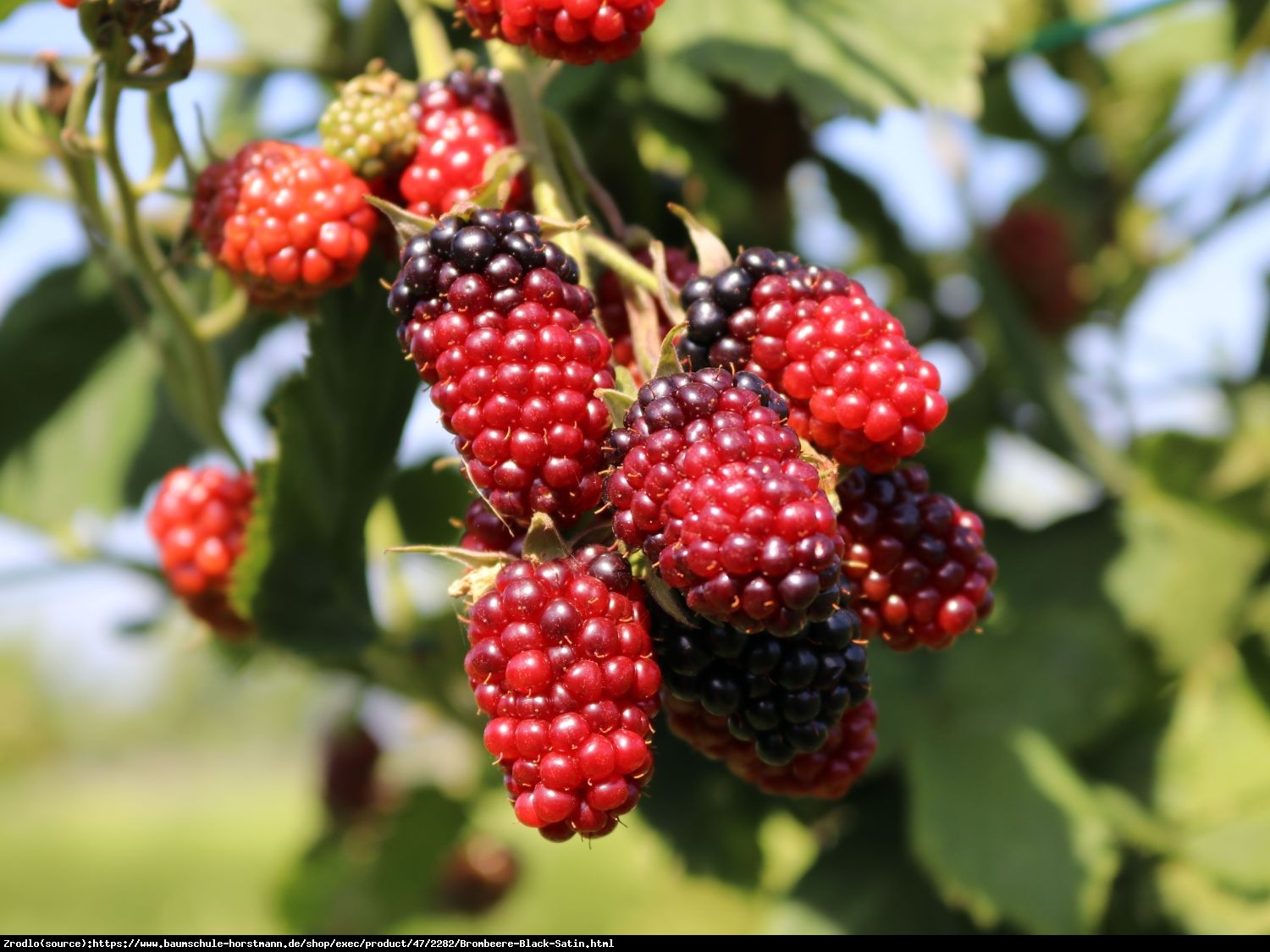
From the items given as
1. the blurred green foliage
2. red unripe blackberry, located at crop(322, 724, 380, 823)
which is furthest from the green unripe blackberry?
red unripe blackberry, located at crop(322, 724, 380, 823)

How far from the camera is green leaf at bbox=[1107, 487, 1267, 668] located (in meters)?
1.35

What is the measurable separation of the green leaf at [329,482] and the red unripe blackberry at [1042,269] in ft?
3.53

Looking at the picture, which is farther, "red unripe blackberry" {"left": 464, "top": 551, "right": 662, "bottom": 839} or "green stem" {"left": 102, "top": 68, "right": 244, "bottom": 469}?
"green stem" {"left": 102, "top": 68, "right": 244, "bottom": 469}

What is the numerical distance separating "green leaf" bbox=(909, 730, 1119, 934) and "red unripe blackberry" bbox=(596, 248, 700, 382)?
2.40 ft

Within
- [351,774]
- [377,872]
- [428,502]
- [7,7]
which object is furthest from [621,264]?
[351,774]

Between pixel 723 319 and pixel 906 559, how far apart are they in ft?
0.54

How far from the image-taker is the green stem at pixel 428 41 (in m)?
0.85

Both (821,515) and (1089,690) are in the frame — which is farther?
(1089,690)

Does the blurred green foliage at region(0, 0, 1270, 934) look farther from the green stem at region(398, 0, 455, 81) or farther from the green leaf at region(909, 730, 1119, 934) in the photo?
the green stem at region(398, 0, 455, 81)

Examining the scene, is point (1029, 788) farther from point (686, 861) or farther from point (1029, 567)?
point (686, 861)

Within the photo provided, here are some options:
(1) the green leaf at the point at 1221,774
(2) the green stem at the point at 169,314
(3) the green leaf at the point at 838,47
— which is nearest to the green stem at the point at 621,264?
(2) the green stem at the point at 169,314

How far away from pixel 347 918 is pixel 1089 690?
1.26m

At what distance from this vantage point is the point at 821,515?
522 millimetres

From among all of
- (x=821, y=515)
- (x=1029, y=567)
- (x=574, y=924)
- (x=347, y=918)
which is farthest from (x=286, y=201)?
(x=574, y=924)
